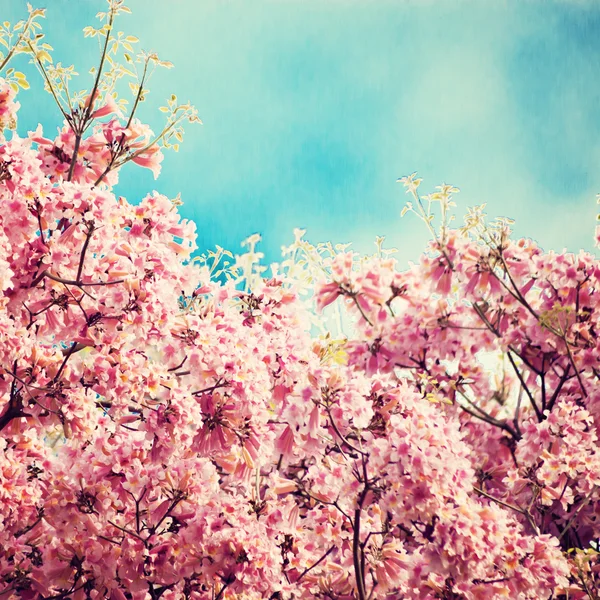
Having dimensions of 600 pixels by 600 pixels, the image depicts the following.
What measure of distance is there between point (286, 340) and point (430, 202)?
2.05 metres

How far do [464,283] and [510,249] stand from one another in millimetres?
461

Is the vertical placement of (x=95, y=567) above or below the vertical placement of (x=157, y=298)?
below

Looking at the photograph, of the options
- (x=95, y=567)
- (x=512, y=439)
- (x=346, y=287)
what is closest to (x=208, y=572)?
(x=95, y=567)

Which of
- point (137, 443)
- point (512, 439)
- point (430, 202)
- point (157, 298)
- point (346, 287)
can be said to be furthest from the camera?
point (512, 439)

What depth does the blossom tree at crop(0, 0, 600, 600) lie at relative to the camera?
3.62 meters

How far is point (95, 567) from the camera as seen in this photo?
13.3ft

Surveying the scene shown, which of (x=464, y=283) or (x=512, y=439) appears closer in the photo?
(x=464, y=283)

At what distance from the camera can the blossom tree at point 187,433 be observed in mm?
3625

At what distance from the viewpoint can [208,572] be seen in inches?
154

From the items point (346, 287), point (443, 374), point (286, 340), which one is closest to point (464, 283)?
point (443, 374)

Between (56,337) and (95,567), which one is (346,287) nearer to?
(56,337)

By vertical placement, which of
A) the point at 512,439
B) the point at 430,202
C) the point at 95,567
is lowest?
the point at 95,567

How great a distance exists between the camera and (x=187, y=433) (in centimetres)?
355

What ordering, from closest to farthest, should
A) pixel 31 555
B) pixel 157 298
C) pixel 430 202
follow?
pixel 157 298, pixel 31 555, pixel 430 202
